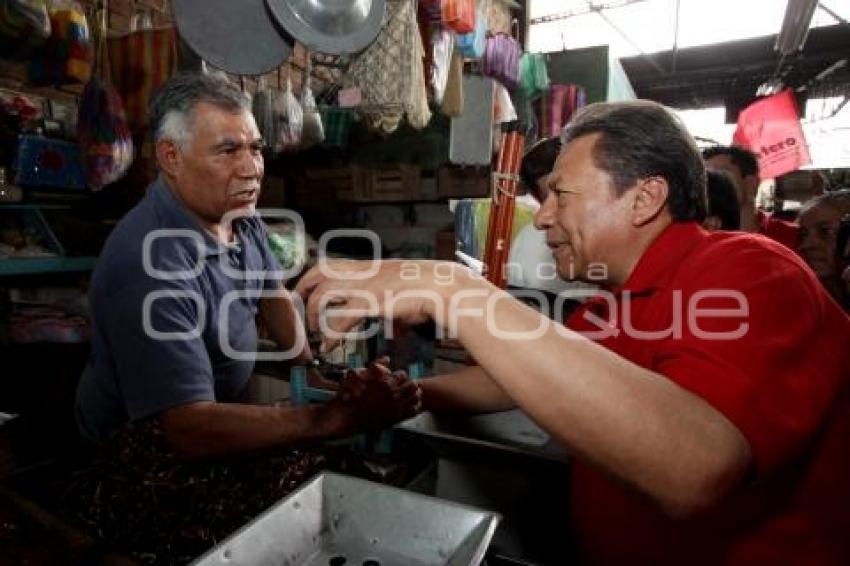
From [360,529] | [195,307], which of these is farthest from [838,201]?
[195,307]

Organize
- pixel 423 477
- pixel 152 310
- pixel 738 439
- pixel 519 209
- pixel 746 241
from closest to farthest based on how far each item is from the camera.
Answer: pixel 738 439, pixel 746 241, pixel 152 310, pixel 423 477, pixel 519 209

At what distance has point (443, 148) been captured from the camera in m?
5.61

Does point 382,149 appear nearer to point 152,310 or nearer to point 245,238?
point 245,238

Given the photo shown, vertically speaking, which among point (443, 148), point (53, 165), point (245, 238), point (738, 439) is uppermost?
point (443, 148)

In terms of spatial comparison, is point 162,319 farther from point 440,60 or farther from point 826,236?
point 826,236

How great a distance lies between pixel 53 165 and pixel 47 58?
663 millimetres

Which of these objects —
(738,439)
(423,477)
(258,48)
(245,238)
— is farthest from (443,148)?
(738,439)

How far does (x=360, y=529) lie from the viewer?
4.15 ft

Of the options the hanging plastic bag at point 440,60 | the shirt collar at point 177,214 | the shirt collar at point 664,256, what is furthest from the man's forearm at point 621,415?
the hanging plastic bag at point 440,60

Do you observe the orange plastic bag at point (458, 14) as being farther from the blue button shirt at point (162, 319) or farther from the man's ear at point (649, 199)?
the man's ear at point (649, 199)

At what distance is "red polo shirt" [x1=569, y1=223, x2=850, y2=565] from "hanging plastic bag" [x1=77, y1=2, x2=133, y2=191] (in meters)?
3.08

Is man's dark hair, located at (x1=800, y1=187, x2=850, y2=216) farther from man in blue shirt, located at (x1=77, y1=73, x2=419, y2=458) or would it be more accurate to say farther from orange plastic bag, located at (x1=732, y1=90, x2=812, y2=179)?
orange plastic bag, located at (x1=732, y1=90, x2=812, y2=179)

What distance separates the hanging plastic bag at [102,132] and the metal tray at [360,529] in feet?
9.29

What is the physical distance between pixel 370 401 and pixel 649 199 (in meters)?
1.23
